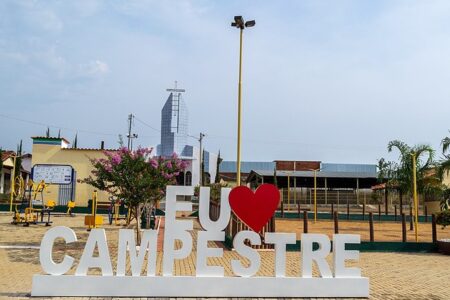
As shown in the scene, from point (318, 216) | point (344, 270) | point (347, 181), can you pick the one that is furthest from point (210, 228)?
point (347, 181)

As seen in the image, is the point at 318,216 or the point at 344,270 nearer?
the point at 344,270

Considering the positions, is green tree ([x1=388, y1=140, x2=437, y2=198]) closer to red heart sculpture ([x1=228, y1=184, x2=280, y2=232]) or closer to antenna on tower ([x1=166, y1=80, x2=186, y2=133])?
red heart sculpture ([x1=228, y1=184, x2=280, y2=232])

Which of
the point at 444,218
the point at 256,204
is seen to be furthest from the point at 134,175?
the point at 444,218

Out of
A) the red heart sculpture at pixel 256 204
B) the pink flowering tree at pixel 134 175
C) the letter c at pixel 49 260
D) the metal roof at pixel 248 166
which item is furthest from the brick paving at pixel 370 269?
the metal roof at pixel 248 166

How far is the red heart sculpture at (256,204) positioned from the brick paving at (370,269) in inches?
81.3

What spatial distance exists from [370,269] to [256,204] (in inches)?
189

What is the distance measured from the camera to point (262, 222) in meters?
8.61

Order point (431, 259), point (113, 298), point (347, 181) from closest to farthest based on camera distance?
point (113, 298), point (431, 259), point (347, 181)

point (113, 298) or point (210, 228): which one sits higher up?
point (210, 228)

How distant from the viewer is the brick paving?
8.77 meters

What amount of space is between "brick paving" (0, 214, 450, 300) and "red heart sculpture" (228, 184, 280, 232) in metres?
2.06

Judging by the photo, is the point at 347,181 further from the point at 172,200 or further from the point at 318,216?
the point at 172,200

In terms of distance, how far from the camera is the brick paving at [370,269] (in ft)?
28.8

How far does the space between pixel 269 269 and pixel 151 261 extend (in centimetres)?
374
